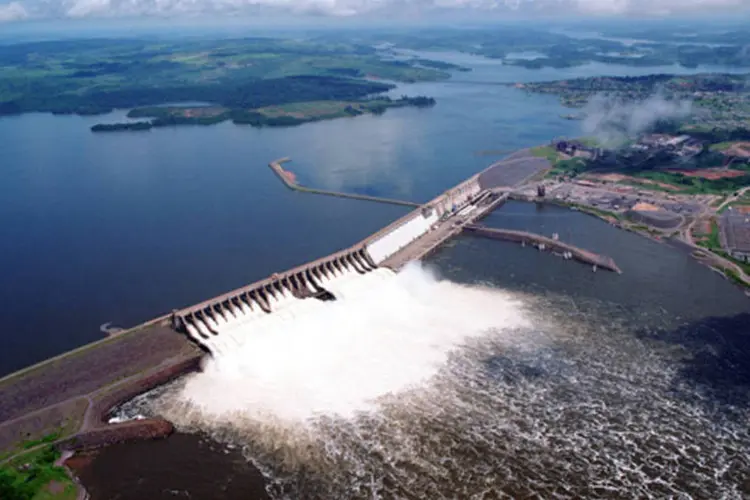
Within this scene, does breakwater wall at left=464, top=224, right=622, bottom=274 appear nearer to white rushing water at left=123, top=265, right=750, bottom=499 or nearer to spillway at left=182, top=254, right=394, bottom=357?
white rushing water at left=123, top=265, right=750, bottom=499

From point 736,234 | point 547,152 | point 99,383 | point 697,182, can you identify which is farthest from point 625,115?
point 99,383

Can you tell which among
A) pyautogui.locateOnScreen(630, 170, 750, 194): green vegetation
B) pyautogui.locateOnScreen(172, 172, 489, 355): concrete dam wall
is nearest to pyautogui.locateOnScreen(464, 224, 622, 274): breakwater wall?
pyautogui.locateOnScreen(172, 172, 489, 355): concrete dam wall

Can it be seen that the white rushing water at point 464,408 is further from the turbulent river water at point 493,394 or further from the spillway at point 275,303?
the spillway at point 275,303

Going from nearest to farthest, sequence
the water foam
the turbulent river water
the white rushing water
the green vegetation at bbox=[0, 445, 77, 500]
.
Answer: the green vegetation at bbox=[0, 445, 77, 500] < the white rushing water < the turbulent river water < the water foam

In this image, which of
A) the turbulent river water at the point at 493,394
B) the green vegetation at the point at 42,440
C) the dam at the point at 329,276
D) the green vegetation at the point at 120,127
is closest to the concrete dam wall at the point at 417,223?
the dam at the point at 329,276

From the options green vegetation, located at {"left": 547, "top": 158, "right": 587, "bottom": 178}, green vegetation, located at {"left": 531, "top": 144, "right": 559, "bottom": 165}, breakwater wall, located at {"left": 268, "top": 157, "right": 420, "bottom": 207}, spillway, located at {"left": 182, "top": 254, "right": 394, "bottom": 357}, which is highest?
spillway, located at {"left": 182, "top": 254, "right": 394, "bottom": 357}

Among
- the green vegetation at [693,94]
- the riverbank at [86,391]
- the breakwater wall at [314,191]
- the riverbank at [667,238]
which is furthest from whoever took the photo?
the green vegetation at [693,94]

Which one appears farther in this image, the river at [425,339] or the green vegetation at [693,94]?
the green vegetation at [693,94]

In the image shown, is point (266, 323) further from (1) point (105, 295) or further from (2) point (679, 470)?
(2) point (679, 470)
